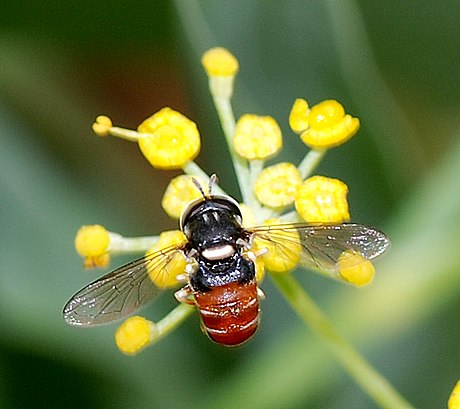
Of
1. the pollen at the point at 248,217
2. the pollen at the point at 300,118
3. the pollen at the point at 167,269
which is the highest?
the pollen at the point at 300,118

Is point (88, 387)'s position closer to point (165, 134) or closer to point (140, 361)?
point (140, 361)

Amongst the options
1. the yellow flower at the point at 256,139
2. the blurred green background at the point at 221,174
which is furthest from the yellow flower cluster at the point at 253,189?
the blurred green background at the point at 221,174

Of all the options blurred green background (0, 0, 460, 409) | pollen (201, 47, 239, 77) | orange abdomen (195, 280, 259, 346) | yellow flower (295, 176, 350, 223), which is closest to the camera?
orange abdomen (195, 280, 259, 346)

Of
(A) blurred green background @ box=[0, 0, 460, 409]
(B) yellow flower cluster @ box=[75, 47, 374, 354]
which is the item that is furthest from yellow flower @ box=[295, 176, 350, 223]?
(A) blurred green background @ box=[0, 0, 460, 409]

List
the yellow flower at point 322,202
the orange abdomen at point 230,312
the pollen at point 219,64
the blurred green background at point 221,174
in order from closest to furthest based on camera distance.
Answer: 1. the orange abdomen at point 230,312
2. the yellow flower at point 322,202
3. the pollen at point 219,64
4. the blurred green background at point 221,174

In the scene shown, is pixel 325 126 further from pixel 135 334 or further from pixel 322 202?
pixel 135 334

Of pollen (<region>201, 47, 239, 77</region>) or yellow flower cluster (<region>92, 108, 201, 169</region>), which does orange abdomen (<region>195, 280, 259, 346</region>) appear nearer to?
yellow flower cluster (<region>92, 108, 201, 169</region>)

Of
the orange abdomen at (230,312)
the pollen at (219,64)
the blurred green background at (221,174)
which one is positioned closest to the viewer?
the orange abdomen at (230,312)

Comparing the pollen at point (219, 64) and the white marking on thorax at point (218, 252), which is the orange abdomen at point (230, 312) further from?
the pollen at point (219, 64)

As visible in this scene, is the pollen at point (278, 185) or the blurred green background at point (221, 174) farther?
the blurred green background at point (221, 174)
